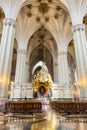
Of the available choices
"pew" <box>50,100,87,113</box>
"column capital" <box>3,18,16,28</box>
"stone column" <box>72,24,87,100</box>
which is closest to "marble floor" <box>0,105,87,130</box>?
"pew" <box>50,100,87,113</box>

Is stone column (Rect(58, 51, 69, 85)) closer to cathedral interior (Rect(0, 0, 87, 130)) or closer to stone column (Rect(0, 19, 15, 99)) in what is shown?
cathedral interior (Rect(0, 0, 87, 130))

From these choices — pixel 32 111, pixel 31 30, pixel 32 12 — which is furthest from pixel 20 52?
pixel 32 111

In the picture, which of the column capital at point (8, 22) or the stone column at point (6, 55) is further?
the column capital at point (8, 22)

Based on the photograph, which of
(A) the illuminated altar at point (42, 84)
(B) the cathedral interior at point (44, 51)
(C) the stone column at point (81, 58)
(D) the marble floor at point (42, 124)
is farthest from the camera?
(A) the illuminated altar at point (42, 84)

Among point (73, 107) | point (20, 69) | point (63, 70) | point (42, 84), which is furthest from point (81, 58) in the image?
point (42, 84)

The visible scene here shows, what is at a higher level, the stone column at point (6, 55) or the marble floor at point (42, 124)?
the stone column at point (6, 55)

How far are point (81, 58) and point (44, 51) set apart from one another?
20.1m

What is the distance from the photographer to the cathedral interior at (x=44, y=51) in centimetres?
766

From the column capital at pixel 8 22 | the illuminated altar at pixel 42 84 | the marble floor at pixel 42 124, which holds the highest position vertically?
the column capital at pixel 8 22

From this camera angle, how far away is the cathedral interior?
25.1 feet

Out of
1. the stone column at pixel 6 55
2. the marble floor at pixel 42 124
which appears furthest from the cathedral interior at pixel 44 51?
the marble floor at pixel 42 124

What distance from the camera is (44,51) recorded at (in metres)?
31.8

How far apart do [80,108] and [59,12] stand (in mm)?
15143

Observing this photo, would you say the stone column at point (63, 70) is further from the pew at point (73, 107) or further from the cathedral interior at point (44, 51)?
the pew at point (73, 107)
